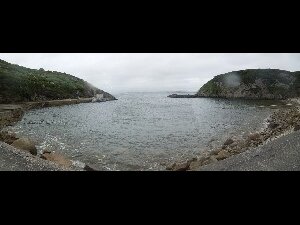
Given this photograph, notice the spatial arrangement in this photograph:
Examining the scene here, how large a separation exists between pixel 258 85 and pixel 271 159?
90.6 metres

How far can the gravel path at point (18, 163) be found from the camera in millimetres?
10609

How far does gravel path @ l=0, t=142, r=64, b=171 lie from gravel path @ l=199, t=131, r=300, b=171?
6803 mm

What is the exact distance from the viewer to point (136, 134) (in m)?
23.5

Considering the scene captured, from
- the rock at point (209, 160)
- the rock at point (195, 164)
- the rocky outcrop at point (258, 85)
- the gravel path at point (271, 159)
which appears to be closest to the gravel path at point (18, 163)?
the rock at point (195, 164)

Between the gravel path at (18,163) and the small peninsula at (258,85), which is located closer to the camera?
the gravel path at (18,163)

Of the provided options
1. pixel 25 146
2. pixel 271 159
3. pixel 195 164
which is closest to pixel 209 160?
pixel 195 164

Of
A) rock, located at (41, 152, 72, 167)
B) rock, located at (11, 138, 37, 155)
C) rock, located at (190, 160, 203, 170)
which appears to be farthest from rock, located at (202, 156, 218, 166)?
rock, located at (11, 138, 37, 155)

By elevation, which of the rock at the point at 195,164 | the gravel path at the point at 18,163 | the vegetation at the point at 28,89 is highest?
the vegetation at the point at 28,89

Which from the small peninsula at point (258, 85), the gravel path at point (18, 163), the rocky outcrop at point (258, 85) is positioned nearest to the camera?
the gravel path at point (18, 163)

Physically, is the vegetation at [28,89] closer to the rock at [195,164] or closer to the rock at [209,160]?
the rock at [195,164]

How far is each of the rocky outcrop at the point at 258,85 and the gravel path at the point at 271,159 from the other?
82784 mm

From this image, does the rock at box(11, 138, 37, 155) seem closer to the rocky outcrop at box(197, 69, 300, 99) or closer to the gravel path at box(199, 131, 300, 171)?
the gravel path at box(199, 131, 300, 171)
